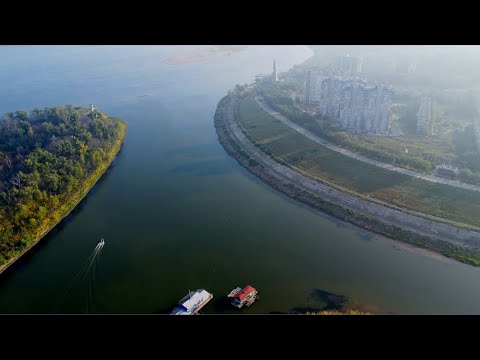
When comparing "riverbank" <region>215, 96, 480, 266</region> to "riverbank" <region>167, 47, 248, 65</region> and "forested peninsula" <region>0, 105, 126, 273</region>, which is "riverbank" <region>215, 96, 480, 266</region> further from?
"riverbank" <region>167, 47, 248, 65</region>

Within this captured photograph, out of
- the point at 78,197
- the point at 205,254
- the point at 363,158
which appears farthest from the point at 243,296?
the point at 363,158

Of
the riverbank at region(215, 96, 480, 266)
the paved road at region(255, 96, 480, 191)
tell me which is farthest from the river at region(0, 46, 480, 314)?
the paved road at region(255, 96, 480, 191)

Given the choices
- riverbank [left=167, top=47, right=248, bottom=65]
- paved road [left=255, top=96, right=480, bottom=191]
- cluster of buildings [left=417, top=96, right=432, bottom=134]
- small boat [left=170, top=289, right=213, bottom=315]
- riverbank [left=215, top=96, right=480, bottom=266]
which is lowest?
small boat [left=170, top=289, right=213, bottom=315]

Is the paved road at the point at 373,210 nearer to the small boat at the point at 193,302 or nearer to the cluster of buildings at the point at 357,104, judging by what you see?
the cluster of buildings at the point at 357,104

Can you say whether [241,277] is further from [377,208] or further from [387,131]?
[387,131]

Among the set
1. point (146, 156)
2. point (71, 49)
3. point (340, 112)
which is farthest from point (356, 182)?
point (71, 49)

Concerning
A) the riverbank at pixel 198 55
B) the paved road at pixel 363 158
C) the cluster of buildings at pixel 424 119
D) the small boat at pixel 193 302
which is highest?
the riverbank at pixel 198 55

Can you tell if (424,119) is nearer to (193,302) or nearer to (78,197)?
(193,302)

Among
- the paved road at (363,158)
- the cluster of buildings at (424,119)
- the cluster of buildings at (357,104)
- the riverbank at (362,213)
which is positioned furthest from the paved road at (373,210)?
the cluster of buildings at (424,119)
